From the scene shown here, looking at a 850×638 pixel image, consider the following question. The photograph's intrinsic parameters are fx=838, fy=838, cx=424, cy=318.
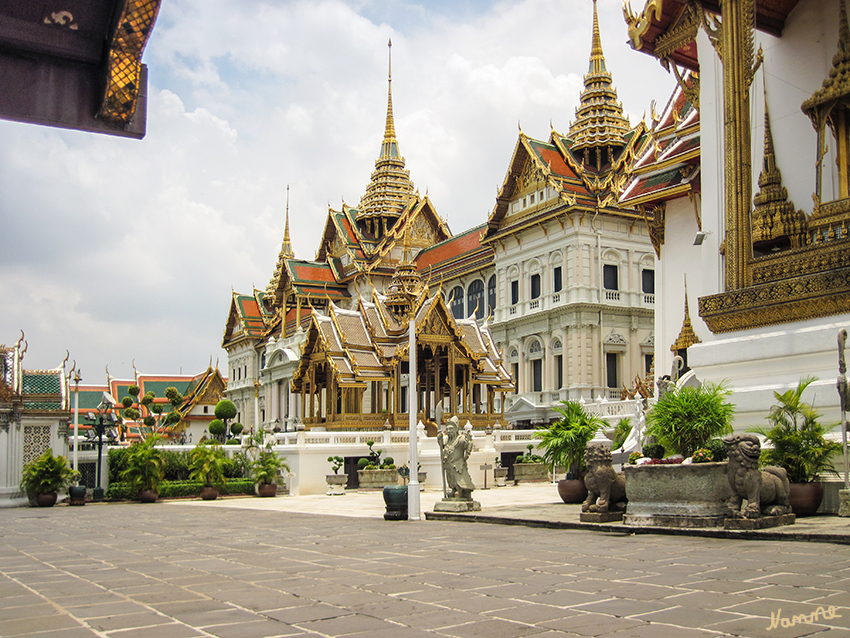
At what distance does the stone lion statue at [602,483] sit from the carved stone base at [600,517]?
0.15ft

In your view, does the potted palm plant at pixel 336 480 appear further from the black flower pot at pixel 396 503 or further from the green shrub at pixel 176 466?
the black flower pot at pixel 396 503

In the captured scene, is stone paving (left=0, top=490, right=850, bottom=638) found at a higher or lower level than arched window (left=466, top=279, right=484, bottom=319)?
lower

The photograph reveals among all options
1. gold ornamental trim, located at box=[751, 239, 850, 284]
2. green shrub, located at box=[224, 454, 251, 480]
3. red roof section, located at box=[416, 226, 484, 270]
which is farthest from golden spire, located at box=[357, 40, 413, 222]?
gold ornamental trim, located at box=[751, 239, 850, 284]

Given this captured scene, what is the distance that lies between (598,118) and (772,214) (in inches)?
1200

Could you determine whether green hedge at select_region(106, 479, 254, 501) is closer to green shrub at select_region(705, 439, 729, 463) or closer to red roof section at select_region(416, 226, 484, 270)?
green shrub at select_region(705, 439, 729, 463)

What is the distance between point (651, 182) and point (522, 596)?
1930 centimetres

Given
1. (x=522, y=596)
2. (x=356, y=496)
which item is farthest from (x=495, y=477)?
(x=522, y=596)

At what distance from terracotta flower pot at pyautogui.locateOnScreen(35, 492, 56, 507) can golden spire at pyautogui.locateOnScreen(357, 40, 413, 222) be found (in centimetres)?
4191

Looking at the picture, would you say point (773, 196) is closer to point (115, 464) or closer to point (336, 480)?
point (336, 480)

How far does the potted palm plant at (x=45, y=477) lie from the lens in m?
22.2

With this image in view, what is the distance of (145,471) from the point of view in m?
23.7

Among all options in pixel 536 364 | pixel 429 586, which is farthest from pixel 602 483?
pixel 536 364

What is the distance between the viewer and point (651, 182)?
2364 centimetres

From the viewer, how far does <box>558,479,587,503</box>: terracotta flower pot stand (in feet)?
50.5
